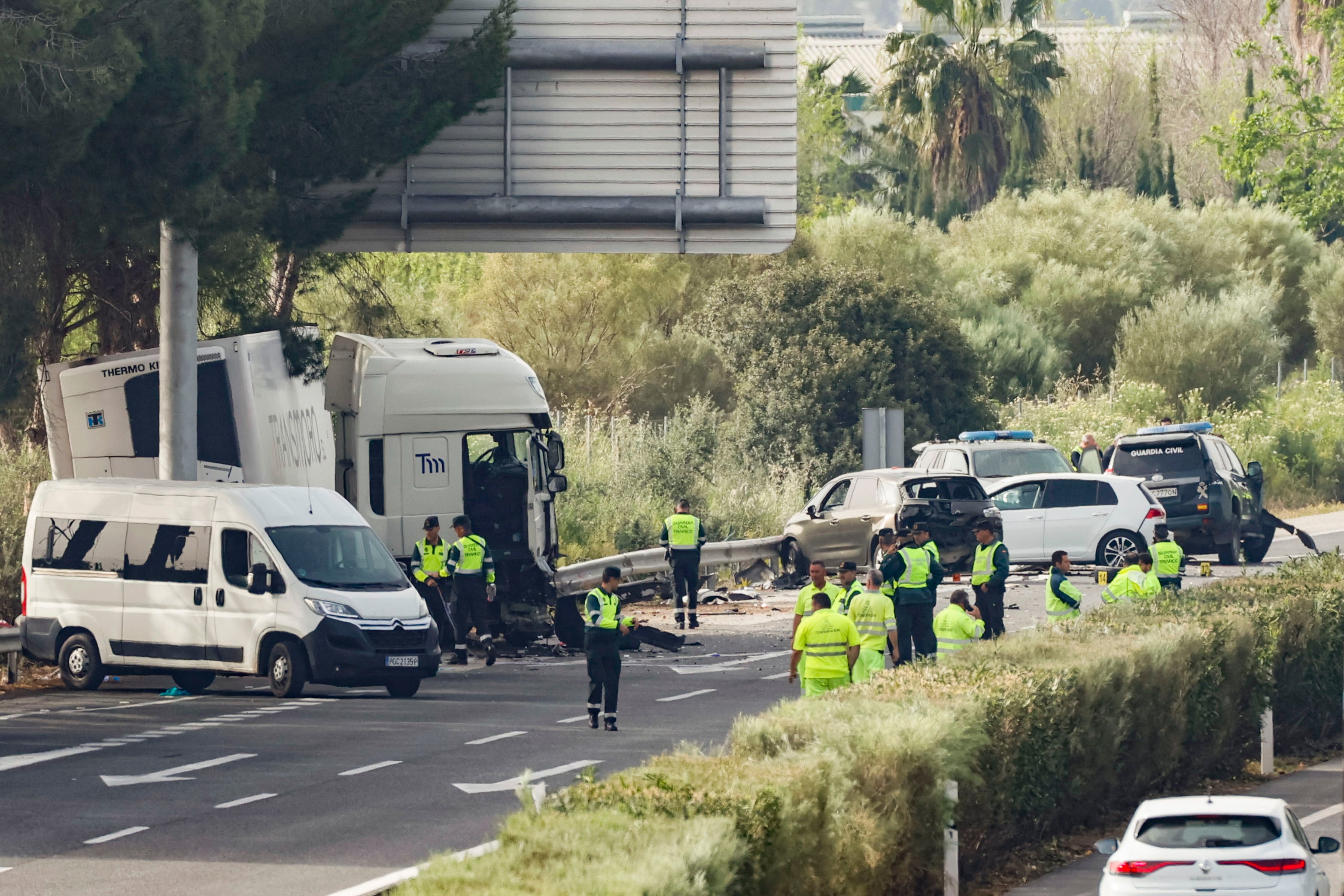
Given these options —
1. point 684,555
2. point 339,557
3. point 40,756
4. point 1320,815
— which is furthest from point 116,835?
point 684,555

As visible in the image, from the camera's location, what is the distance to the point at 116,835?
12562 mm

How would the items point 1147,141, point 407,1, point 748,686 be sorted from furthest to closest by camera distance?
point 1147,141 < point 407,1 < point 748,686

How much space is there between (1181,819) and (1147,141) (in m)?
61.5

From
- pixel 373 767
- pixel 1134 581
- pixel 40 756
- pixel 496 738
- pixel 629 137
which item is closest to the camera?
pixel 373 767

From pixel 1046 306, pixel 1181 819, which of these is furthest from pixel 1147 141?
pixel 1181 819

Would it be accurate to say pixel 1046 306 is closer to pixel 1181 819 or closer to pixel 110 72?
pixel 110 72

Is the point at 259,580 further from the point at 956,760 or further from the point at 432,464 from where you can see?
the point at 956,760

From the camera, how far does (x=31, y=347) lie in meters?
21.1

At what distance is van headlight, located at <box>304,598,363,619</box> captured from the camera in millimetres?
19078

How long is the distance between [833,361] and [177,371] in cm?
2265

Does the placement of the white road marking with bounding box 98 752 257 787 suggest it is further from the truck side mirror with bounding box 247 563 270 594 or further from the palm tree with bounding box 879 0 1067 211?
the palm tree with bounding box 879 0 1067 211

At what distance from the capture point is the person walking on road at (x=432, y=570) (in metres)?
22.5

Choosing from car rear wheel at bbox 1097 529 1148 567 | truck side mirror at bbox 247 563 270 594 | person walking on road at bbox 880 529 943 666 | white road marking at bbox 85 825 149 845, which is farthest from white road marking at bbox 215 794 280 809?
car rear wheel at bbox 1097 529 1148 567

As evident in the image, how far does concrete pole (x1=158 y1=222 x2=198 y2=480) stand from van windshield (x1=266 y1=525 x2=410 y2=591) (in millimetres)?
2105
